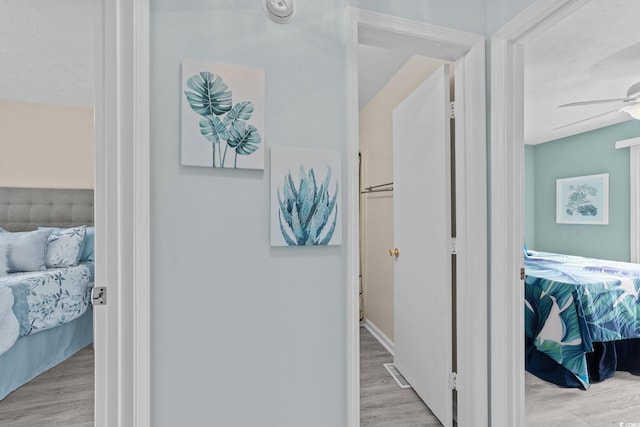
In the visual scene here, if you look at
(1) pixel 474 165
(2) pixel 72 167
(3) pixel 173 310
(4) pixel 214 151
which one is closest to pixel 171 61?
(4) pixel 214 151

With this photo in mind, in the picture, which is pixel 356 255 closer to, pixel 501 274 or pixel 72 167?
pixel 501 274

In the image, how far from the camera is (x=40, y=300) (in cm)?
242

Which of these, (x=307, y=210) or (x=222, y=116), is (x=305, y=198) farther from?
(x=222, y=116)

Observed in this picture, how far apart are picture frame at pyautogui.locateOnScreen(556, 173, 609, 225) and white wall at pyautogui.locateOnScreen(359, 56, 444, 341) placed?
3.49 m

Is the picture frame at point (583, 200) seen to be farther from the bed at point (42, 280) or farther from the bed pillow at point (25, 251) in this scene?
the bed pillow at point (25, 251)

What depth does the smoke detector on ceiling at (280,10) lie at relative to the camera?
4.20 ft

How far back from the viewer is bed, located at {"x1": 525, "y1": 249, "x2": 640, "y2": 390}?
233 centimetres

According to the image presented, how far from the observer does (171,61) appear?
3.89 ft

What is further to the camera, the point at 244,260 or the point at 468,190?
the point at 468,190

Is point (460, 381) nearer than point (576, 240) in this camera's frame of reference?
Yes

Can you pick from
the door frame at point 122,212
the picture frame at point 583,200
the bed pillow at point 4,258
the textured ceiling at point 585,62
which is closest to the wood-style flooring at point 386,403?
the door frame at point 122,212

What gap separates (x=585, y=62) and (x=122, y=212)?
347 centimetres

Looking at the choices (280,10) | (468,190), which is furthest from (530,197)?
(280,10)

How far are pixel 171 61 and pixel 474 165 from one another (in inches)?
56.2
